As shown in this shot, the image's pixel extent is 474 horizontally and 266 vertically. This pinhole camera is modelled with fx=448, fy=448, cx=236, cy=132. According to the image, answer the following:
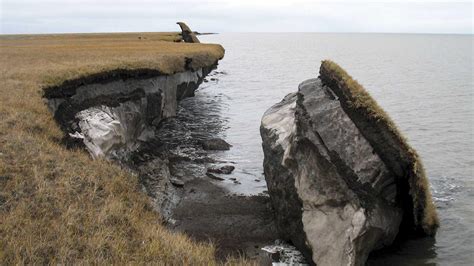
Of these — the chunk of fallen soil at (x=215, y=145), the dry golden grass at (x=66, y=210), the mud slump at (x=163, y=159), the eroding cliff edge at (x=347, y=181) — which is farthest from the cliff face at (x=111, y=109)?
the eroding cliff edge at (x=347, y=181)

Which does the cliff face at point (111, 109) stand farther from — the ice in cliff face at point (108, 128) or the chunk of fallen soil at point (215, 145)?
the chunk of fallen soil at point (215, 145)

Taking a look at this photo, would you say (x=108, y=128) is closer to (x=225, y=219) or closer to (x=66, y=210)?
(x=225, y=219)

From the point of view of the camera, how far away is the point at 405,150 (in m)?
14.3

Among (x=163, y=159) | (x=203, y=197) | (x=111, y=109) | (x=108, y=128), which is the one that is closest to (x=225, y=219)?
(x=203, y=197)

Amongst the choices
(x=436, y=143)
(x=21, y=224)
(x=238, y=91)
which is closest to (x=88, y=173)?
(x=21, y=224)

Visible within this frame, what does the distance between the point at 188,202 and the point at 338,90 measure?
8454 millimetres

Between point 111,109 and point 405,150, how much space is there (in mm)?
14280

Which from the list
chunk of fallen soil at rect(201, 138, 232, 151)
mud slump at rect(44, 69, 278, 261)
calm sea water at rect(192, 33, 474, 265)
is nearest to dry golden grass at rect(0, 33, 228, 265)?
mud slump at rect(44, 69, 278, 261)

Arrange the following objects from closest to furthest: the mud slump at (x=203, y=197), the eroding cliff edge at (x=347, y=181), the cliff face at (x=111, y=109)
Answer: the eroding cliff edge at (x=347, y=181), the mud slump at (x=203, y=197), the cliff face at (x=111, y=109)

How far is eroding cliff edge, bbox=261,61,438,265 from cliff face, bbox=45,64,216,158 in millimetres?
7608

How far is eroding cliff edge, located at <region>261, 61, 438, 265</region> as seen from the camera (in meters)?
14.0

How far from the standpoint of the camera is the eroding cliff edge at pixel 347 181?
553 inches

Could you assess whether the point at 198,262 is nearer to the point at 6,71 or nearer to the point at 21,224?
the point at 21,224

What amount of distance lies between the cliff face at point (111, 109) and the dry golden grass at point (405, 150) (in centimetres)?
949
